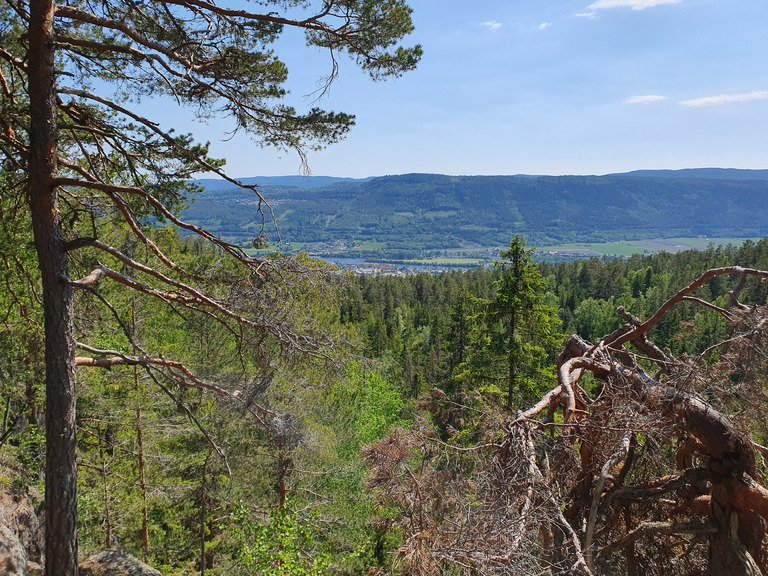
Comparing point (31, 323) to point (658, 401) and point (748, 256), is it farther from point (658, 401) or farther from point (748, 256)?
point (748, 256)

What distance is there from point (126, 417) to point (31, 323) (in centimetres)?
439

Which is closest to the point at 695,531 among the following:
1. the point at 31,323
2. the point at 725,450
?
the point at 725,450

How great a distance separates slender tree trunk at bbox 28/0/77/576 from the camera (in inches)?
171

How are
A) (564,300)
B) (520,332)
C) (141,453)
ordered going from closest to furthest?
(141,453) < (520,332) < (564,300)

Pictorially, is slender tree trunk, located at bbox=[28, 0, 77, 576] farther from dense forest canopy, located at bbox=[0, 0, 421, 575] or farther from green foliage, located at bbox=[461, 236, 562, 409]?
green foliage, located at bbox=[461, 236, 562, 409]

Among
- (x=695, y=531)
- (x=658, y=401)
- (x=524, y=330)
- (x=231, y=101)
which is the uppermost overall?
(x=231, y=101)

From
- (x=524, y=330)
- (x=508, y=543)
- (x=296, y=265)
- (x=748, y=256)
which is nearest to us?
(x=508, y=543)

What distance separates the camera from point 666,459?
11.1 ft

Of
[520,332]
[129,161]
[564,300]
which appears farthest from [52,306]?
[564,300]

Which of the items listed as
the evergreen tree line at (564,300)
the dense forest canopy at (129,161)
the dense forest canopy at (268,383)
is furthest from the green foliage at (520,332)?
the evergreen tree line at (564,300)

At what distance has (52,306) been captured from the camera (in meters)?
4.45

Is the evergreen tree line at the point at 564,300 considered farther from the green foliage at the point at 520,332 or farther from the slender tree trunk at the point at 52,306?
the slender tree trunk at the point at 52,306

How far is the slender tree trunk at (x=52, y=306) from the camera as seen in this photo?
434 cm

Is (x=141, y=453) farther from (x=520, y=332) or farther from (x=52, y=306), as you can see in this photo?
(x=520, y=332)
